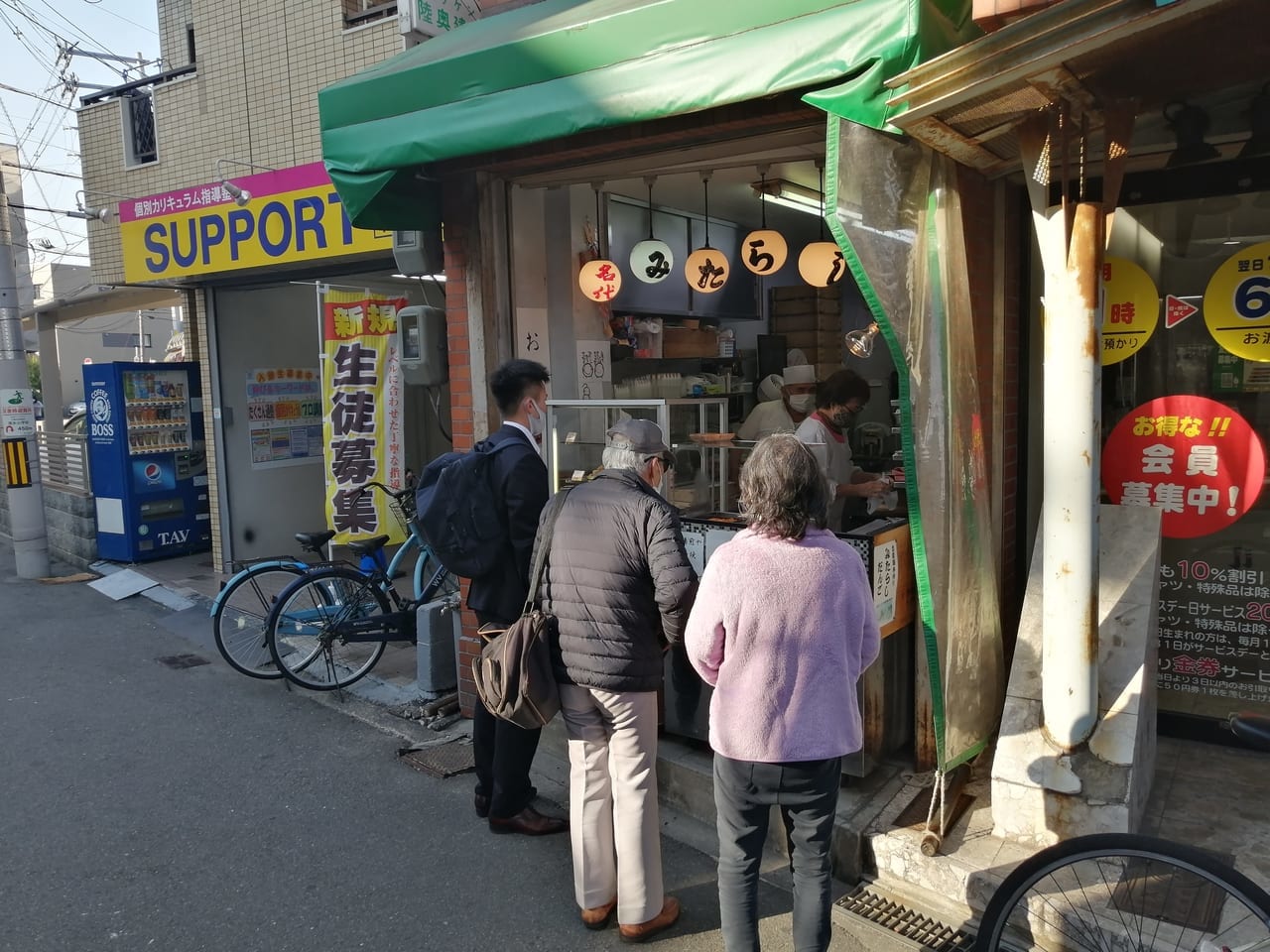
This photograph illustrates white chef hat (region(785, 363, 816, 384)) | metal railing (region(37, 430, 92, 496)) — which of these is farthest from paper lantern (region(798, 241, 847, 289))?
metal railing (region(37, 430, 92, 496))

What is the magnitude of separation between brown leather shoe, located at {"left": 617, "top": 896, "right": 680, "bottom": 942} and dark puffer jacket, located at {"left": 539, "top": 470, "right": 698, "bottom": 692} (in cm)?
91

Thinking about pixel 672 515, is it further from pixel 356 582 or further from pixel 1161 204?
pixel 356 582

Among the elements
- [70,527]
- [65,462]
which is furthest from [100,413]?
[70,527]

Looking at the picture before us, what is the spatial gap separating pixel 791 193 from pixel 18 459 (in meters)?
8.82

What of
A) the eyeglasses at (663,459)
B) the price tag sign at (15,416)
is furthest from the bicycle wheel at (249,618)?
the price tag sign at (15,416)

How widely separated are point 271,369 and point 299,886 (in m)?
7.47

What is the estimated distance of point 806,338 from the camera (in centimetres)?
1062

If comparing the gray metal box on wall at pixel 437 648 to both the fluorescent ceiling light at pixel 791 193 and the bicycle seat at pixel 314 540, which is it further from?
the fluorescent ceiling light at pixel 791 193

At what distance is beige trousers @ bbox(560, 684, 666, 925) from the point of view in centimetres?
352

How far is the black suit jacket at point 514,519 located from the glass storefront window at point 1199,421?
112 inches

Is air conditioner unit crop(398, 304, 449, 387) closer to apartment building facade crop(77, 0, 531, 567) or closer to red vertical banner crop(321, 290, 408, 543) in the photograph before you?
red vertical banner crop(321, 290, 408, 543)

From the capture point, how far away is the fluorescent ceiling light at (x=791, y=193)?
25.1ft

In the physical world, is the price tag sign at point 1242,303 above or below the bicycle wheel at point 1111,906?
above

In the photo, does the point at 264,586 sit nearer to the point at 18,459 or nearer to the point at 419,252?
the point at 419,252
